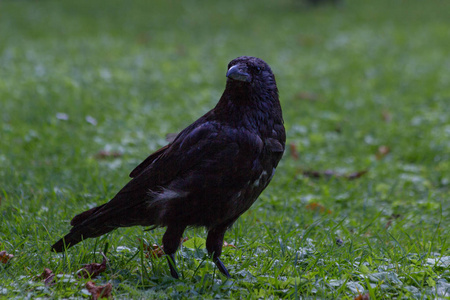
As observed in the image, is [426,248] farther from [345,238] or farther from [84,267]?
[84,267]

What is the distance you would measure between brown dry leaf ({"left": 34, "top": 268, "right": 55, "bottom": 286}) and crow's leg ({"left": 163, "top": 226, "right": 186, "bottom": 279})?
60cm

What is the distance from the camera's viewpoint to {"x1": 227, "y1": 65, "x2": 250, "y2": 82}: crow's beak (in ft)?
10.2

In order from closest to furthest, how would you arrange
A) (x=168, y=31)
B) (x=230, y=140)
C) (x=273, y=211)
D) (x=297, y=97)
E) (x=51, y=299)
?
(x=51, y=299) → (x=230, y=140) → (x=273, y=211) → (x=297, y=97) → (x=168, y=31)

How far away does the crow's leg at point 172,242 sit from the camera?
310 cm

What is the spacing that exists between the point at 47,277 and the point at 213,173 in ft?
3.29

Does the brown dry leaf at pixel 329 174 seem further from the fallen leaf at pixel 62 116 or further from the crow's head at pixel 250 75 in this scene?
the fallen leaf at pixel 62 116

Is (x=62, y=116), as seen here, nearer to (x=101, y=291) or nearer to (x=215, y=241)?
(x=215, y=241)

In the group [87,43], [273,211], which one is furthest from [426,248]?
[87,43]

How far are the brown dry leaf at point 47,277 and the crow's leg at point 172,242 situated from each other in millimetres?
602

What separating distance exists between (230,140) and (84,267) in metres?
1.05

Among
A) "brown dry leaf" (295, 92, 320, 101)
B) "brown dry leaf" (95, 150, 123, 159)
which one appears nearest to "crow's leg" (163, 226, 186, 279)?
"brown dry leaf" (95, 150, 123, 159)

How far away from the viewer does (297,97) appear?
28.9ft

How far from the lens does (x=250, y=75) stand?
3.17 metres

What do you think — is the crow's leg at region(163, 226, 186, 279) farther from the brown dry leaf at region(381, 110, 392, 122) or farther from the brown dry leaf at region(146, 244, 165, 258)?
the brown dry leaf at region(381, 110, 392, 122)
